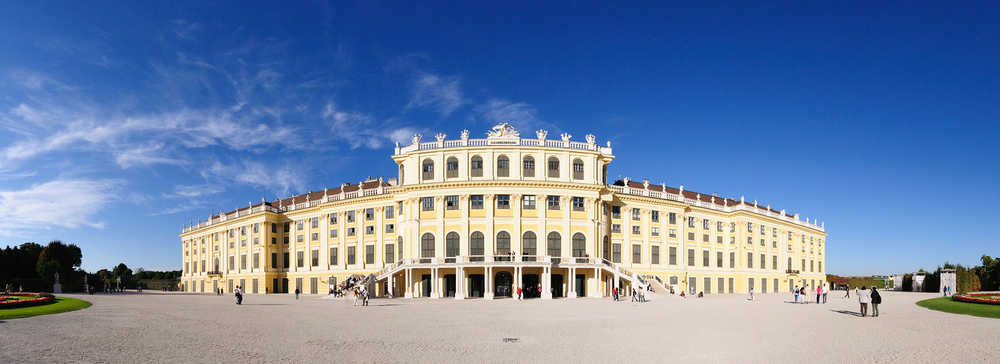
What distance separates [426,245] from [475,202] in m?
6.42

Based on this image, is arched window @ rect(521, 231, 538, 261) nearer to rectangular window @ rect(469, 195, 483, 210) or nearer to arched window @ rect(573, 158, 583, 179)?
rectangular window @ rect(469, 195, 483, 210)

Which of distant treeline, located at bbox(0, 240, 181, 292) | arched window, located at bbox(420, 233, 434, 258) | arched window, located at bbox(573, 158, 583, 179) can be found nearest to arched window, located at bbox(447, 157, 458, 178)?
arched window, located at bbox(420, 233, 434, 258)

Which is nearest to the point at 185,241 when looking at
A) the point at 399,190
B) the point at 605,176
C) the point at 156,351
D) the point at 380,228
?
the point at 380,228

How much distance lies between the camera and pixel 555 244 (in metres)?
59.7

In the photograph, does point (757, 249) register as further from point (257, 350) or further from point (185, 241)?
point (185, 241)

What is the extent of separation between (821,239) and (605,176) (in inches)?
2013

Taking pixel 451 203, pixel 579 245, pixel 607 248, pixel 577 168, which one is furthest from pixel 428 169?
pixel 607 248

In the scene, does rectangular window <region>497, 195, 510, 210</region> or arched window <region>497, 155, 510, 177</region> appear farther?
arched window <region>497, 155, 510, 177</region>

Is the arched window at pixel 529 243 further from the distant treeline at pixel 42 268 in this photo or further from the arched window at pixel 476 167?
the distant treeline at pixel 42 268

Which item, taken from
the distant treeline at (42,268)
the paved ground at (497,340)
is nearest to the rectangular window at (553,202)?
the paved ground at (497,340)

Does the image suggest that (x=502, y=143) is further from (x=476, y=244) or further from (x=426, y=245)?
(x=426, y=245)

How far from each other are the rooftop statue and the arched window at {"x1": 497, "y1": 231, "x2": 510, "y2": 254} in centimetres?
953

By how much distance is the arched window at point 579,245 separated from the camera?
198ft

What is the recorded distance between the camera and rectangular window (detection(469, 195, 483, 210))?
5972cm
